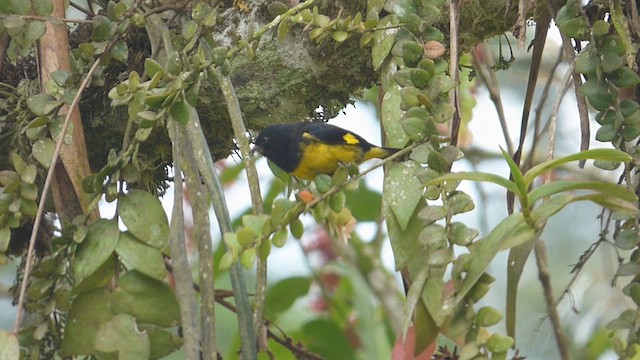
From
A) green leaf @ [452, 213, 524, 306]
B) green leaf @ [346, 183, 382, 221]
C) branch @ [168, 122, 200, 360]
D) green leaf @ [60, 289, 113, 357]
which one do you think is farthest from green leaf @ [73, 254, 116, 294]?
green leaf @ [346, 183, 382, 221]

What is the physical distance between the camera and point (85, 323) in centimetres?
110

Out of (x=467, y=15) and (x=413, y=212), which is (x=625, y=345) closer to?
(x=413, y=212)

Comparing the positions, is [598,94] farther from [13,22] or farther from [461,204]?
[13,22]

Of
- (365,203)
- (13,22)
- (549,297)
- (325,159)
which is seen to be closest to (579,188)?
(325,159)

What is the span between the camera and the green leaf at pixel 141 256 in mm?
1077

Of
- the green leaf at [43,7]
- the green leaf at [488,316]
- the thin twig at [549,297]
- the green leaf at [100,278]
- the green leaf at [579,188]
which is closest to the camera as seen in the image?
A: the green leaf at [488,316]

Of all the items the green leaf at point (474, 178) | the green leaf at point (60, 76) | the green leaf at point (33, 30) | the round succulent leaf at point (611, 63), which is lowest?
the green leaf at point (474, 178)

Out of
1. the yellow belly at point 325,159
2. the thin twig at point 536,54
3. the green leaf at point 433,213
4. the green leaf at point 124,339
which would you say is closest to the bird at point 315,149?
the yellow belly at point 325,159

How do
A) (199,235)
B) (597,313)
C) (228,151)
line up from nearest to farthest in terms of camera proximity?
(199,235) → (228,151) → (597,313)

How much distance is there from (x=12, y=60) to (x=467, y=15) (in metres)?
0.72

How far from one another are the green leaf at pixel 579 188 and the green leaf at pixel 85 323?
523 millimetres

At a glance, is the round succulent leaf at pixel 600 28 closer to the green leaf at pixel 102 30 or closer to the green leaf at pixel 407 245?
the green leaf at pixel 407 245

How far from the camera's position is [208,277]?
40.1 inches

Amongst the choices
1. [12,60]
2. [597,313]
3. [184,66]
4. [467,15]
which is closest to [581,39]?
[467,15]
